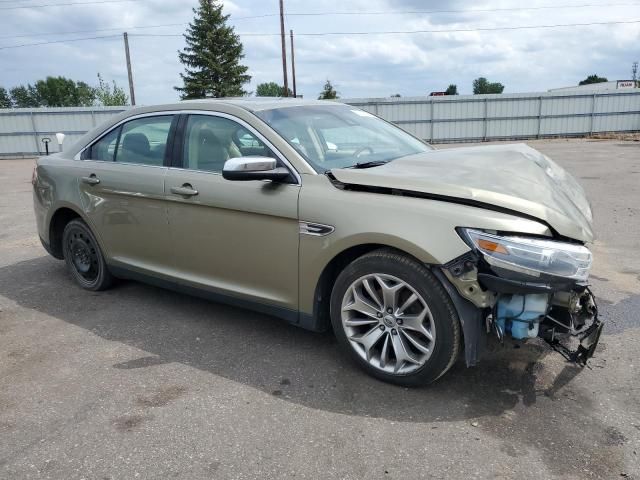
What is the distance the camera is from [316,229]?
3.27 m

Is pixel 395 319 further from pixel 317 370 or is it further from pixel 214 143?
pixel 214 143

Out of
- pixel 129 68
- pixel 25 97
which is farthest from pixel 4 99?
pixel 129 68

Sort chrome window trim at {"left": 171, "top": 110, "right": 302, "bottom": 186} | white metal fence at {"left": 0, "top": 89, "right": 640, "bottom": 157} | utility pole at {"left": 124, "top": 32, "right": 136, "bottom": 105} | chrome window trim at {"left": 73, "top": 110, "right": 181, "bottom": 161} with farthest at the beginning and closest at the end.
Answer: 1. utility pole at {"left": 124, "top": 32, "right": 136, "bottom": 105}
2. white metal fence at {"left": 0, "top": 89, "right": 640, "bottom": 157}
3. chrome window trim at {"left": 73, "top": 110, "right": 181, "bottom": 161}
4. chrome window trim at {"left": 171, "top": 110, "right": 302, "bottom": 186}

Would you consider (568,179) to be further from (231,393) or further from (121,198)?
(121,198)

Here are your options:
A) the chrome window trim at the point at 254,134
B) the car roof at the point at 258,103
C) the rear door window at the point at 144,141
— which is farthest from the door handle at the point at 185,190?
the car roof at the point at 258,103

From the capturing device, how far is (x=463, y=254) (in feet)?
9.09

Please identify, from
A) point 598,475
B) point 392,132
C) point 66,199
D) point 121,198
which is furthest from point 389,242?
point 66,199

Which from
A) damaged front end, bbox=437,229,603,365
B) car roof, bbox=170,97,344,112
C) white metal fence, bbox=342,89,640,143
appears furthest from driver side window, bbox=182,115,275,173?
white metal fence, bbox=342,89,640,143

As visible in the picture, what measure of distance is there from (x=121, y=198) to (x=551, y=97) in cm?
2779

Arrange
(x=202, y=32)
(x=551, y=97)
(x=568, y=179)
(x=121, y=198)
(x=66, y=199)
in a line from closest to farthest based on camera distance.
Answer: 1. (x=568, y=179)
2. (x=121, y=198)
3. (x=66, y=199)
4. (x=551, y=97)
5. (x=202, y=32)

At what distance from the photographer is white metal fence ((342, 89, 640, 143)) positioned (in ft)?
Answer: 89.2

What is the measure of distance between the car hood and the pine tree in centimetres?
4069

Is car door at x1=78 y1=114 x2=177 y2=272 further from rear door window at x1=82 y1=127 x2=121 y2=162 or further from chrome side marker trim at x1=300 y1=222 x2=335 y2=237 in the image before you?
chrome side marker trim at x1=300 y1=222 x2=335 y2=237

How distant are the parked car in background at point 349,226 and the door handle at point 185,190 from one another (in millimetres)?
10
